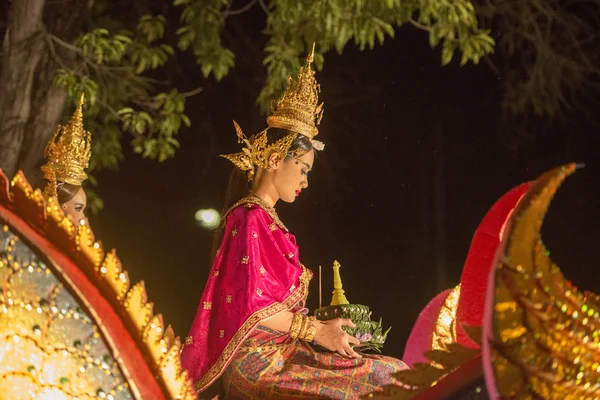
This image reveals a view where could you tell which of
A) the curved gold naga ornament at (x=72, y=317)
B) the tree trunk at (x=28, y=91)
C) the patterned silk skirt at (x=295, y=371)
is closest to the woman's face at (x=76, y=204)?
the tree trunk at (x=28, y=91)

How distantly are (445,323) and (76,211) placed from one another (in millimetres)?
2057

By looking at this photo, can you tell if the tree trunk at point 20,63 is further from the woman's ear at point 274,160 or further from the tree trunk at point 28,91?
the woman's ear at point 274,160

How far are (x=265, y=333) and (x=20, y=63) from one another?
3253 millimetres

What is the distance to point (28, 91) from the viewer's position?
17.7 feet

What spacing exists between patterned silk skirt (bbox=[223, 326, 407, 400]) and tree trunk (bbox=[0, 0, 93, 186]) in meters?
2.77

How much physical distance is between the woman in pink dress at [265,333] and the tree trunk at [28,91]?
251 cm

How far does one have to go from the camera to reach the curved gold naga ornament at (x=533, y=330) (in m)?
1.41

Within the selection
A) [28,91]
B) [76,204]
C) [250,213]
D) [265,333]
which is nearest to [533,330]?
[265,333]

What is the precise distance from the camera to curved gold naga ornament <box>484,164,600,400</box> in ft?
4.64

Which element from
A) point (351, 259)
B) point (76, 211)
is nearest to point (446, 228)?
point (351, 259)

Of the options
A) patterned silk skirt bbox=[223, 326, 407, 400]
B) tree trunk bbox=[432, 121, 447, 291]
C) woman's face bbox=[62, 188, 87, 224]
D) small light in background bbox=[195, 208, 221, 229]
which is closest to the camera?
patterned silk skirt bbox=[223, 326, 407, 400]

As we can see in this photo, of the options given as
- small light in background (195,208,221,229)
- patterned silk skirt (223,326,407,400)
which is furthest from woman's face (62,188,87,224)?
small light in background (195,208,221,229)

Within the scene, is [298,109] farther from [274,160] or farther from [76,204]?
[76,204]

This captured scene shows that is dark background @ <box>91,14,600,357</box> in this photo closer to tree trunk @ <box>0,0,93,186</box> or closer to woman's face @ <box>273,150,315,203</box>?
tree trunk @ <box>0,0,93,186</box>
